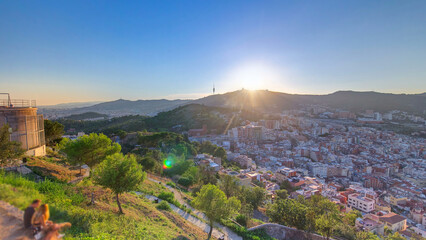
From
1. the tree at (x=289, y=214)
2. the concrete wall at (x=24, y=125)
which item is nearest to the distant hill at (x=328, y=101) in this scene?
the tree at (x=289, y=214)

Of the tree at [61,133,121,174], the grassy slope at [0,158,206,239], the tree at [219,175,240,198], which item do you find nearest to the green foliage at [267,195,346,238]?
the tree at [219,175,240,198]

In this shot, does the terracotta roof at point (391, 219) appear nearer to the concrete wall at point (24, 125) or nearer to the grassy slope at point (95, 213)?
the grassy slope at point (95, 213)

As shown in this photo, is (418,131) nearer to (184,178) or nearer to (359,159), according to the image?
(359,159)

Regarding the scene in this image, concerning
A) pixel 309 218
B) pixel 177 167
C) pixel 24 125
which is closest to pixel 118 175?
pixel 24 125

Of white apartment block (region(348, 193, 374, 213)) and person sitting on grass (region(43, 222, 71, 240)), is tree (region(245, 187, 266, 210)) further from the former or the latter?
white apartment block (region(348, 193, 374, 213))

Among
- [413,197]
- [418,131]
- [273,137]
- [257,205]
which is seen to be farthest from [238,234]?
[418,131]
